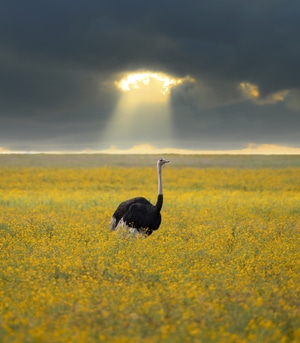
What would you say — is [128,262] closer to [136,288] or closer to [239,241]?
[136,288]

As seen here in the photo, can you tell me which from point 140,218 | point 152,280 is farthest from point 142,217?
point 152,280

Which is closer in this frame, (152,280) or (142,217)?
(152,280)

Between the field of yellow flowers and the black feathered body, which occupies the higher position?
the black feathered body

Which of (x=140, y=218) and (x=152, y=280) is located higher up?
(x=140, y=218)

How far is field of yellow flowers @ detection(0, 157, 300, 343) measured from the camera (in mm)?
7152

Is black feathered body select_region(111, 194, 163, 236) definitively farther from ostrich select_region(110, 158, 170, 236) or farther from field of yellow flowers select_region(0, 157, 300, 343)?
field of yellow flowers select_region(0, 157, 300, 343)

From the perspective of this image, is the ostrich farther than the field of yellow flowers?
A: Yes

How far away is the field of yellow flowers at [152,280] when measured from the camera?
23.5ft

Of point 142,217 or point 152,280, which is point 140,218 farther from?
point 152,280

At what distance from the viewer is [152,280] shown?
1012 cm

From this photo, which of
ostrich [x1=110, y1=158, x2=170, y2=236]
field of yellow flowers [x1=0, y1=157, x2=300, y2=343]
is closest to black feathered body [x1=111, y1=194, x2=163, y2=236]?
ostrich [x1=110, y1=158, x2=170, y2=236]

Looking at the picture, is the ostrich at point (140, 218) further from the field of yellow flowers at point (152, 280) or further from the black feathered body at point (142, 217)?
the field of yellow flowers at point (152, 280)

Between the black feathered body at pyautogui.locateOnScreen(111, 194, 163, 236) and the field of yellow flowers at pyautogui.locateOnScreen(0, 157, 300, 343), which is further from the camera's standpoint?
the black feathered body at pyautogui.locateOnScreen(111, 194, 163, 236)

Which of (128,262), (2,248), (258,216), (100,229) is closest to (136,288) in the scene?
(128,262)
